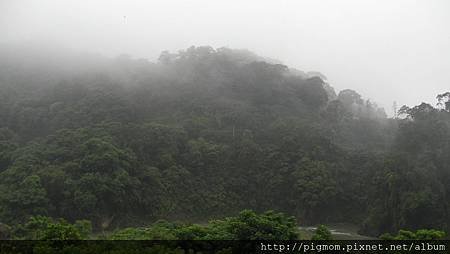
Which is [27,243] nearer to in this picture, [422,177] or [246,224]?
[246,224]

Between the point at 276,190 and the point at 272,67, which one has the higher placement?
the point at 272,67

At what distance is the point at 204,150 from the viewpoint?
4669 cm

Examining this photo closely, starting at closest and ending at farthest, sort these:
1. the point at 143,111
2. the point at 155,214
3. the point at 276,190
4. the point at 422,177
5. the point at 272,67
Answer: the point at 422,177, the point at 155,214, the point at 276,190, the point at 143,111, the point at 272,67

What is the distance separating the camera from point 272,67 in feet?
213

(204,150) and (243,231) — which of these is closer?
(243,231)

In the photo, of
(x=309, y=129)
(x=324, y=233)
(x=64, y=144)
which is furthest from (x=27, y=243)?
(x=309, y=129)

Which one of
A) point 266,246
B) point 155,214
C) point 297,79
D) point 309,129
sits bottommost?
point 155,214

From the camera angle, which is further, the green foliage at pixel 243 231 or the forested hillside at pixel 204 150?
the forested hillside at pixel 204 150

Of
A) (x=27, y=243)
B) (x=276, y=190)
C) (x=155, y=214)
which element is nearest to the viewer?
(x=27, y=243)

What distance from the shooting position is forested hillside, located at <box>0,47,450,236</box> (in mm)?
36844

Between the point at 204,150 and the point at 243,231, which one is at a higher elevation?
the point at 204,150

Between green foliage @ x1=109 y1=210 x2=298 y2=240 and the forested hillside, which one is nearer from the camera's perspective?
green foliage @ x1=109 y1=210 x2=298 y2=240

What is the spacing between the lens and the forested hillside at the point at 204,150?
121 ft

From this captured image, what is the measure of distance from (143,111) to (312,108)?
21029 mm
